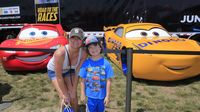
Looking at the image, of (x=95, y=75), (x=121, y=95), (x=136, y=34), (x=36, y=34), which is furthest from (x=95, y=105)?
(x=36, y=34)

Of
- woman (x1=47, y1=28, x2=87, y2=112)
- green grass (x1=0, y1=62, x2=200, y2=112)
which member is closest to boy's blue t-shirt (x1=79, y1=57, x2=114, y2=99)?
woman (x1=47, y1=28, x2=87, y2=112)

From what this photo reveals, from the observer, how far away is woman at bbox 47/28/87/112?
356 centimetres

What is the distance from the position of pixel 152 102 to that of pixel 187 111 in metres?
0.67

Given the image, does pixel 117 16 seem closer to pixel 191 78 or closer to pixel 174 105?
pixel 191 78

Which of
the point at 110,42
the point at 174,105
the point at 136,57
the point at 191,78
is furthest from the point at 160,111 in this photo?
the point at 110,42

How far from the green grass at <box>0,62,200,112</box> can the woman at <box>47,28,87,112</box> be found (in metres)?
1.39

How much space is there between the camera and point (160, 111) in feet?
16.7

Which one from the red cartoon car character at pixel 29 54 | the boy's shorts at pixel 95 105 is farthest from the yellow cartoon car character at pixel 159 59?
the boy's shorts at pixel 95 105

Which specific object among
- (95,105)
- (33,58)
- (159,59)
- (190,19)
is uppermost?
(190,19)

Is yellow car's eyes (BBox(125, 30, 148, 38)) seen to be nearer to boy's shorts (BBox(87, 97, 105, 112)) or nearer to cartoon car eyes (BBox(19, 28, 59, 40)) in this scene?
cartoon car eyes (BBox(19, 28, 59, 40))

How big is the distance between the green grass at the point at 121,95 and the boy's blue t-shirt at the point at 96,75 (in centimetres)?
165

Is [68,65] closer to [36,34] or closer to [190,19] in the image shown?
[36,34]

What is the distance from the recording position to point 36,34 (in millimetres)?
8477

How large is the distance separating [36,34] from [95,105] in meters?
5.29
